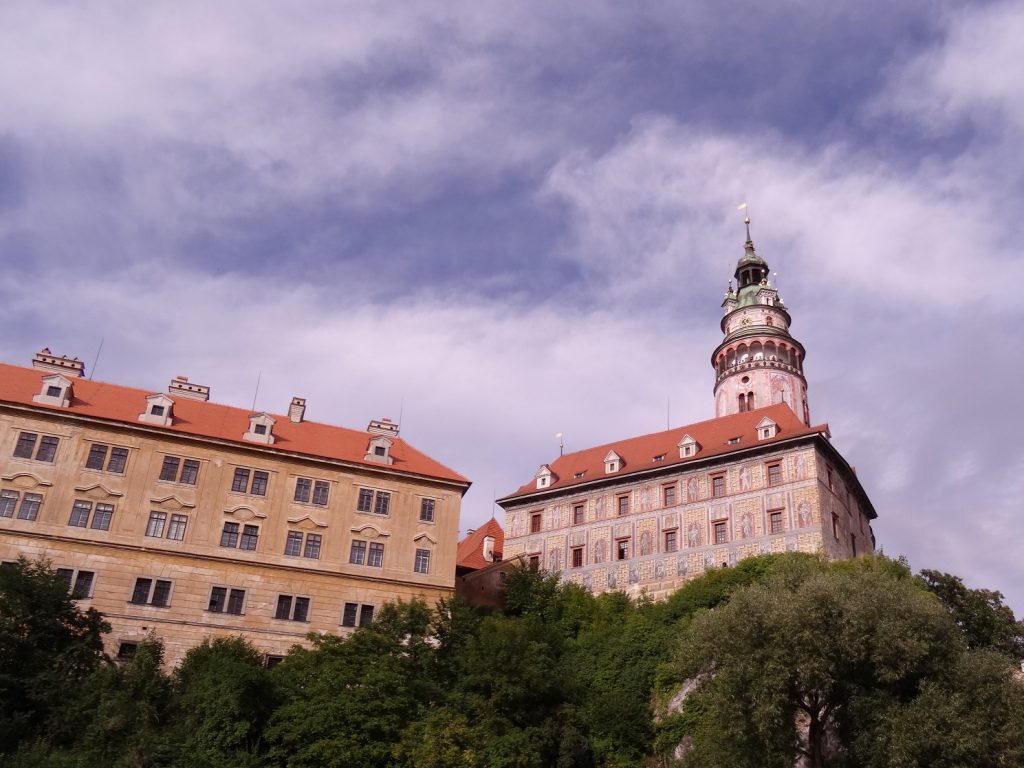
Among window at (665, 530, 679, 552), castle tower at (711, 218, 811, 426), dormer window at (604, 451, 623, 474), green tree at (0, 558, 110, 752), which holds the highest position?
castle tower at (711, 218, 811, 426)

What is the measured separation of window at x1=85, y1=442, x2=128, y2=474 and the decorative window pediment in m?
1.80

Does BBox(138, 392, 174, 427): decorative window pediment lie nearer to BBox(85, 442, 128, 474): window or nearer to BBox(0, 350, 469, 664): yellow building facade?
BBox(0, 350, 469, 664): yellow building facade

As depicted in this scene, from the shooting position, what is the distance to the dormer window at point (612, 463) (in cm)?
5191

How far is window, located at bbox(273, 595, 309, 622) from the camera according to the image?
38.9 meters

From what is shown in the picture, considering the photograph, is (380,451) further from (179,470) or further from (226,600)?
(226,600)

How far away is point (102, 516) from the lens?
38094mm

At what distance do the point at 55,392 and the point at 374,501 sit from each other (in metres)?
13.9

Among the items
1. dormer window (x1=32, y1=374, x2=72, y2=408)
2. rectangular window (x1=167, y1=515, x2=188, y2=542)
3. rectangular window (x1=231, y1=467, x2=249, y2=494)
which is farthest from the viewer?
rectangular window (x1=231, y1=467, x2=249, y2=494)

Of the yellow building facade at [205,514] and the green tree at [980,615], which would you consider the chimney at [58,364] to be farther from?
the green tree at [980,615]

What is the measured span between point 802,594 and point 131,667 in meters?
21.8

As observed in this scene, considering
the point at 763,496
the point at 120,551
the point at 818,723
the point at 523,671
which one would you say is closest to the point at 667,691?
the point at 523,671

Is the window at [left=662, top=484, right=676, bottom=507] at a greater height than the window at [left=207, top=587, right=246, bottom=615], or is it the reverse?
the window at [left=662, top=484, right=676, bottom=507]

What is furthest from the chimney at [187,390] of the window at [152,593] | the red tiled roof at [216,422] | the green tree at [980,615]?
the green tree at [980,615]

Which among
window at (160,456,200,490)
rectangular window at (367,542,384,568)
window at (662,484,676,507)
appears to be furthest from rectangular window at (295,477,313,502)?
window at (662,484,676,507)
